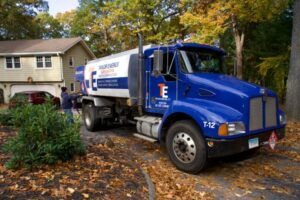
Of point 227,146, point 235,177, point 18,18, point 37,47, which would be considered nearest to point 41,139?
point 227,146

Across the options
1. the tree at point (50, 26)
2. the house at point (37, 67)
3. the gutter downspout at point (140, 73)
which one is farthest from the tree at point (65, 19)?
the gutter downspout at point (140, 73)

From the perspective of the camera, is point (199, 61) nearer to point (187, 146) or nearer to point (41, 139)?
point (187, 146)

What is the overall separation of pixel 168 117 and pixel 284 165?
279 centimetres

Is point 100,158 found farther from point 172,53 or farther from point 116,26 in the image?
point 116,26

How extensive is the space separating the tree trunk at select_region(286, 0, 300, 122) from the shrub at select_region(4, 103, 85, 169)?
847 centimetres

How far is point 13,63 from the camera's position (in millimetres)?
25391

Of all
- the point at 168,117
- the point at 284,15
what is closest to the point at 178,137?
the point at 168,117

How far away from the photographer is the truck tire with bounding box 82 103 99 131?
9.73 meters

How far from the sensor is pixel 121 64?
7.96 m

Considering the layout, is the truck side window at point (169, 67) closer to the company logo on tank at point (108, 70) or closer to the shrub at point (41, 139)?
the company logo on tank at point (108, 70)

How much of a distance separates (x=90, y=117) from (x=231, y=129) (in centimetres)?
634

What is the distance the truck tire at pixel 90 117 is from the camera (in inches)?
383

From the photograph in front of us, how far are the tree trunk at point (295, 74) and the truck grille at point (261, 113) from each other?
5387mm

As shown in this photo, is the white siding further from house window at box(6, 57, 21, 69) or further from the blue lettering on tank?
the blue lettering on tank
